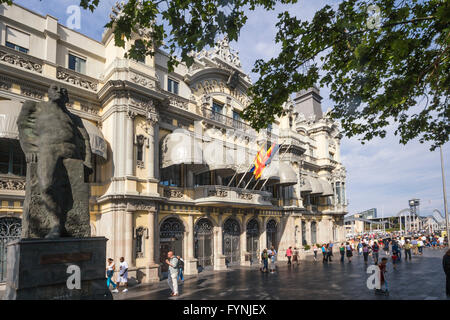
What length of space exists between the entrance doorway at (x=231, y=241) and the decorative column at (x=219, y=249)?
843 mm

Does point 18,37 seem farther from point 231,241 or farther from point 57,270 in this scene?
point 231,241

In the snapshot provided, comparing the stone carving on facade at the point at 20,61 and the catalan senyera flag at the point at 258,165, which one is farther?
the catalan senyera flag at the point at 258,165

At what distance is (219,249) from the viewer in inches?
859

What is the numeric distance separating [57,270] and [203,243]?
51.3ft

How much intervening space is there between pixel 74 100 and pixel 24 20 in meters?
4.59

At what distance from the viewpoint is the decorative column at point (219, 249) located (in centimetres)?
2134

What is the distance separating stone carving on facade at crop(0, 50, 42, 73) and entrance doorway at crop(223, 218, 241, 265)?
1503 cm

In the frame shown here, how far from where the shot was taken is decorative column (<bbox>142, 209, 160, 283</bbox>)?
54.6 feet

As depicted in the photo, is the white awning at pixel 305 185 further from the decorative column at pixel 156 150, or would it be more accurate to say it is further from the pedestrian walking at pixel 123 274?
the pedestrian walking at pixel 123 274

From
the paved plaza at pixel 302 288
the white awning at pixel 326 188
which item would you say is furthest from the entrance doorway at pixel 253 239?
the white awning at pixel 326 188

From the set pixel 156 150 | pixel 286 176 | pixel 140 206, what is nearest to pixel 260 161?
pixel 286 176

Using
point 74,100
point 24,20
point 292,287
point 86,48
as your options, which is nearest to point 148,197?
point 74,100

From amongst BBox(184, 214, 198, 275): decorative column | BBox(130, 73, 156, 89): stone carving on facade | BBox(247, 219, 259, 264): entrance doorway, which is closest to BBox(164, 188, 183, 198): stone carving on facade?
BBox(184, 214, 198, 275): decorative column
